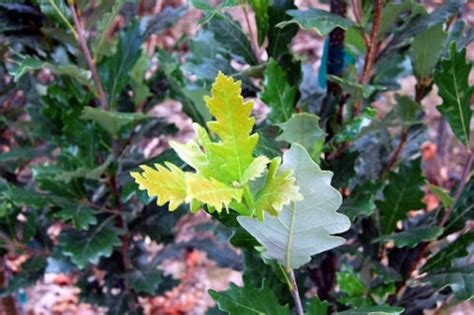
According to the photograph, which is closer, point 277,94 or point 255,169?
point 255,169

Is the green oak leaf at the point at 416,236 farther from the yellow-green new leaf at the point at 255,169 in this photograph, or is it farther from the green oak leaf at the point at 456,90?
the yellow-green new leaf at the point at 255,169

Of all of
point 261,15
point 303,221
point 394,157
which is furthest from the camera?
point 394,157

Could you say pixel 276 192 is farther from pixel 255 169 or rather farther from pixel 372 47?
pixel 372 47

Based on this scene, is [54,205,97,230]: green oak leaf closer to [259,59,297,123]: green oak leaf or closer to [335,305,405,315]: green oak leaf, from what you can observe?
[259,59,297,123]: green oak leaf

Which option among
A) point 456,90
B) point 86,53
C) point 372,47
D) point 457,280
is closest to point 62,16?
point 86,53

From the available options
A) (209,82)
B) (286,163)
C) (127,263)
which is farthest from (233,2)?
(127,263)

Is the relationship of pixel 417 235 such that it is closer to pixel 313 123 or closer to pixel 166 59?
pixel 313 123
